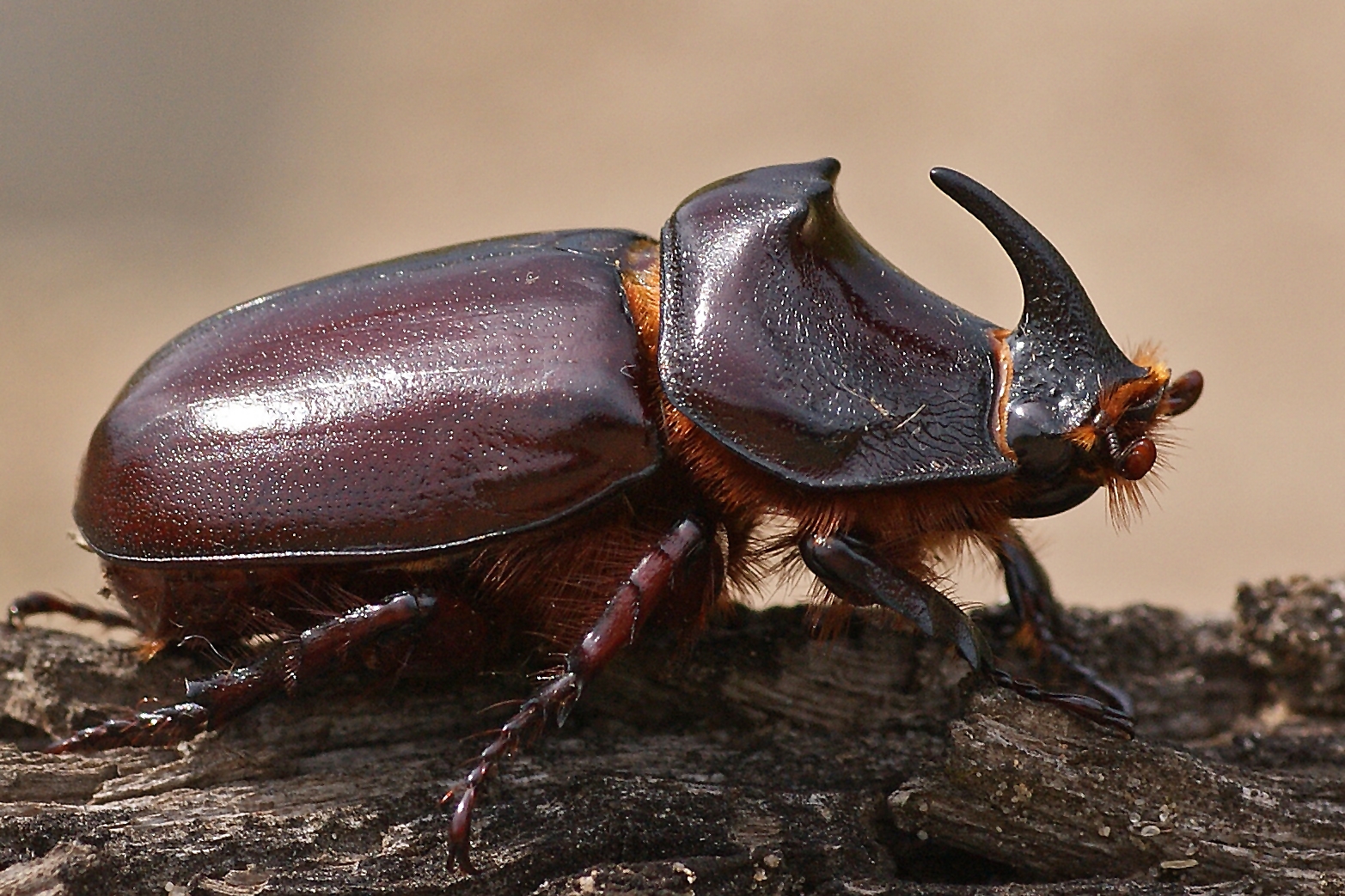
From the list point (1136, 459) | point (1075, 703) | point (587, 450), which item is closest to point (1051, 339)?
point (1136, 459)

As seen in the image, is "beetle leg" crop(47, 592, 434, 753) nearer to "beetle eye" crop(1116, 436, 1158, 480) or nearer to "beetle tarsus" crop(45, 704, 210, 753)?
"beetle tarsus" crop(45, 704, 210, 753)

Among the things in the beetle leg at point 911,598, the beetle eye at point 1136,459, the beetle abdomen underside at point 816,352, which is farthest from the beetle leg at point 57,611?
the beetle eye at point 1136,459

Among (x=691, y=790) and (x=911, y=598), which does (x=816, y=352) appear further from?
(x=691, y=790)

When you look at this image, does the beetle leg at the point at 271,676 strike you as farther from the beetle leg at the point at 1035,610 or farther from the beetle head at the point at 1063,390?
the beetle leg at the point at 1035,610

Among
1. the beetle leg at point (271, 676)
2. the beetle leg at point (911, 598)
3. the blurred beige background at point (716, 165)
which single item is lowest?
the beetle leg at point (271, 676)

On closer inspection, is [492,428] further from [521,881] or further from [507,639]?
[521,881]

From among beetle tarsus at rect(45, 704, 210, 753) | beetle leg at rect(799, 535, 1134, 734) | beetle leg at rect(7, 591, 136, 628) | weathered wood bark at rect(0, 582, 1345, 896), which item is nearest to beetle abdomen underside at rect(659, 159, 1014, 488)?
beetle leg at rect(799, 535, 1134, 734)

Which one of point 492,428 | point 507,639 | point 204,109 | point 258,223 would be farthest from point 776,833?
point 204,109
